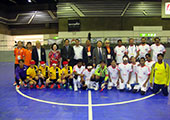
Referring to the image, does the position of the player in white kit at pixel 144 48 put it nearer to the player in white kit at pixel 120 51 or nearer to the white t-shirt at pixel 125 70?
the player in white kit at pixel 120 51

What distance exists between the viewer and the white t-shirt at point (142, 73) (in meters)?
5.37

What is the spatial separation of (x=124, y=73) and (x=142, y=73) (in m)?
0.66

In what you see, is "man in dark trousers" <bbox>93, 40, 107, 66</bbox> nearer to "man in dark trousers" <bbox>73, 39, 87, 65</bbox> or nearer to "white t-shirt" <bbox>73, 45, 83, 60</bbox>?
"man in dark trousers" <bbox>73, 39, 87, 65</bbox>

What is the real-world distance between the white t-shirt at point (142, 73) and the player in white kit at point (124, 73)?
0.34 m

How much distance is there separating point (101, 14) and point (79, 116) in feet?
58.6

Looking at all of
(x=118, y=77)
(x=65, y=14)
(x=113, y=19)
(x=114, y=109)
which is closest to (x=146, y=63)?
(x=118, y=77)

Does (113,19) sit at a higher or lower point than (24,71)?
higher

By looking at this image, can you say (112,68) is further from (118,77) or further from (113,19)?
(113,19)

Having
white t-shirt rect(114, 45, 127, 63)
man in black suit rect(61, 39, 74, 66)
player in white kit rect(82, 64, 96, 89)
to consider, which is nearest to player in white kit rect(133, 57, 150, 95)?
white t-shirt rect(114, 45, 127, 63)

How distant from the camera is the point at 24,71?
5918 millimetres

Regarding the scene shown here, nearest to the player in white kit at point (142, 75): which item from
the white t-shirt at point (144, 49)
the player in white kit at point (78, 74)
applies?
the white t-shirt at point (144, 49)

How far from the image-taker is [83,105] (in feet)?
13.5

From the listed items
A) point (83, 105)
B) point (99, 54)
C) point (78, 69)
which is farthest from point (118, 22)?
point (83, 105)

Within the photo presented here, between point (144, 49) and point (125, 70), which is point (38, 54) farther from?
point (144, 49)
